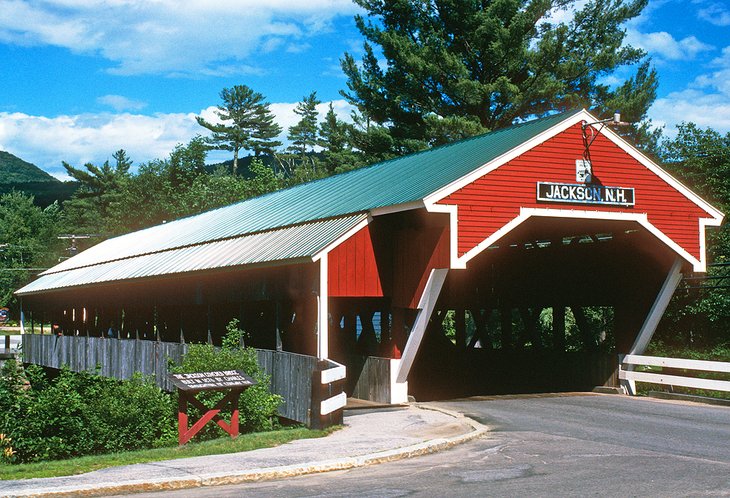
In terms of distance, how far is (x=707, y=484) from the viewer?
1110 centimetres

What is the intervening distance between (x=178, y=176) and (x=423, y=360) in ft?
215

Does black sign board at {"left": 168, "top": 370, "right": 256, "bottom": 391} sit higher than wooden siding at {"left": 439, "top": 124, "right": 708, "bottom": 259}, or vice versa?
wooden siding at {"left": 439, "top": 124, "right": 708, "bottom": 259}

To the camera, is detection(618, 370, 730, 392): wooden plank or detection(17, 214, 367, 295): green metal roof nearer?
detection(17, 214, 367, 295): green metal roof

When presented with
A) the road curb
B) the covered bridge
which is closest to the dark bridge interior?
the covered bridge

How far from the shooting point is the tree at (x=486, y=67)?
46688 millimetres

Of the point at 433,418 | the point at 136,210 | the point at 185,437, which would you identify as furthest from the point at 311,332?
the point at 136,210

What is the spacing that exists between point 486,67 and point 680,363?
29.2 metres

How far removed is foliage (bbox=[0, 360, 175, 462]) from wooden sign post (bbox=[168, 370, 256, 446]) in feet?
4.04

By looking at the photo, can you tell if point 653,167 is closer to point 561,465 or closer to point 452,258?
point 452,258

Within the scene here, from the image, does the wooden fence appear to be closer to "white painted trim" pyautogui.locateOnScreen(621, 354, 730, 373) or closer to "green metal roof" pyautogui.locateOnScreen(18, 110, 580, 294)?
"green metal roof" pyautogui.locateOnScreen(18, 110, 580, 294)

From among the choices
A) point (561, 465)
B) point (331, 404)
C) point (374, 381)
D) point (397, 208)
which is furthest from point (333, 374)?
point (374, 381)

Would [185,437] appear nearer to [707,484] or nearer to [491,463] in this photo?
[491,463]

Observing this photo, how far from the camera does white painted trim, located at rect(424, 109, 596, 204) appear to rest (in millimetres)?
20236

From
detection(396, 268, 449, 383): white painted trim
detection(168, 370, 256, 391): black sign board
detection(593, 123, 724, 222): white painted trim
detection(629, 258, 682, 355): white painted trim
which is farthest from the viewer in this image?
detection(629, 258, 682, 355): white painted trim
